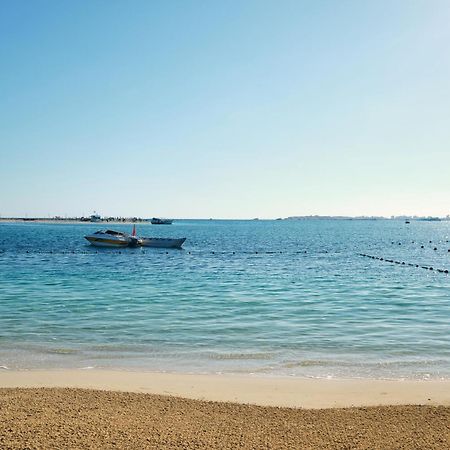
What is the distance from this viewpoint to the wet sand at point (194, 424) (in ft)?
23.0

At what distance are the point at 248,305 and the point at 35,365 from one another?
11.9m

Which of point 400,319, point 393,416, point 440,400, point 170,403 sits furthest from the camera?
point 400,319

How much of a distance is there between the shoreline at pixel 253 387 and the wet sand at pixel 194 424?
2.54 ft

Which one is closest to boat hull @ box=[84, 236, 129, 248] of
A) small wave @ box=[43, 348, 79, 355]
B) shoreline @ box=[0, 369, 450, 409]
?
small wave @ box=[43, 348, 79, 355]

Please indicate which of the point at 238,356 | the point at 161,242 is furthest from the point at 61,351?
the point at 161,242

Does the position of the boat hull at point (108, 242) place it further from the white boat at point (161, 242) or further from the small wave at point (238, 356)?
the small wave at point (238, 356)

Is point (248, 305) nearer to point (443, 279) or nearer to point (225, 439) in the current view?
point (225, 439)

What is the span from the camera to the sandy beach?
23.3 feet

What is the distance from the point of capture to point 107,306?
72.6ft

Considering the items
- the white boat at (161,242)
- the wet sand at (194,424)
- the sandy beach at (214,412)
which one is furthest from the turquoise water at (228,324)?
the white boat at (161,242)

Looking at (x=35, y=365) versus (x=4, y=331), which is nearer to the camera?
(x=35, y=365)

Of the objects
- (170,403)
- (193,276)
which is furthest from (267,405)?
(193,276)

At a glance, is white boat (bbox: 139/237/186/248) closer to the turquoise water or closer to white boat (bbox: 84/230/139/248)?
white boat (bbox: 84/230/139/248)

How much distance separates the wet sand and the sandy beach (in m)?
0.01
